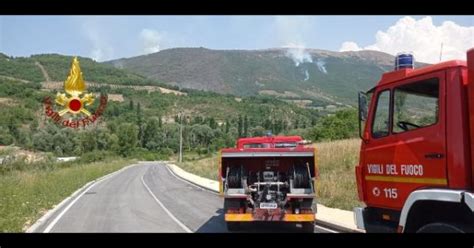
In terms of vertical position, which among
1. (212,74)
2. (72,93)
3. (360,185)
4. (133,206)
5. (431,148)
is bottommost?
(133,206)

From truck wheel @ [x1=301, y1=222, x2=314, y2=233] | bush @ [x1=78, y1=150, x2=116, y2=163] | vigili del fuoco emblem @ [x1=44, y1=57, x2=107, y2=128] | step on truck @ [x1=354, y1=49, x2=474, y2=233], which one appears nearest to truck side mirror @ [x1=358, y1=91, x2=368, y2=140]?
step on truck @ [x1=354, y1=49, x2=474, y2=233]

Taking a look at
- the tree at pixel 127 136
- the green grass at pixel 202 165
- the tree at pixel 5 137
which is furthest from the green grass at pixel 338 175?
the green grass at pixel 202 165

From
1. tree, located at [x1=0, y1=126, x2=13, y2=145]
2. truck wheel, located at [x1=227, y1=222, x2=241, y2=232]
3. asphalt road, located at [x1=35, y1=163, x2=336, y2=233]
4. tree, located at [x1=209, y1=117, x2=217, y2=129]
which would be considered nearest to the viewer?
truck wheel, located at [x1=227, y1=222, x2=241, y2=232]

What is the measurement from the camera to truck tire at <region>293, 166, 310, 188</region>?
1091 cm

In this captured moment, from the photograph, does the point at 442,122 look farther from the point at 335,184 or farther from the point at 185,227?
the point at 335,184

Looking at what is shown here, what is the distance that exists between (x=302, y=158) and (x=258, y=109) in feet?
73.8

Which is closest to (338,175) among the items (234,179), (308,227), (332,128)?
(308,227)

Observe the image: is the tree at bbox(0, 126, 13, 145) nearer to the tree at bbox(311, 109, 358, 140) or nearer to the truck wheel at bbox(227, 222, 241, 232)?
the truck wheel at bbox(227, 222, 241, 232)

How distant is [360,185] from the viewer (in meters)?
7.50

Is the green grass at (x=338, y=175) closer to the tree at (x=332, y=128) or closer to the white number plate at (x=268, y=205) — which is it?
the white number plate at (x=268, y=205)

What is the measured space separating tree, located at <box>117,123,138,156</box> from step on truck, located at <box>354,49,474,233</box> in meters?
16.9

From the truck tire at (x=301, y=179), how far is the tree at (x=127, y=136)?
1335 centimetres

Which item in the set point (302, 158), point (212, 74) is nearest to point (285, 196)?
point (302, 158)

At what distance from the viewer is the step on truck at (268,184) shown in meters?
10.5
